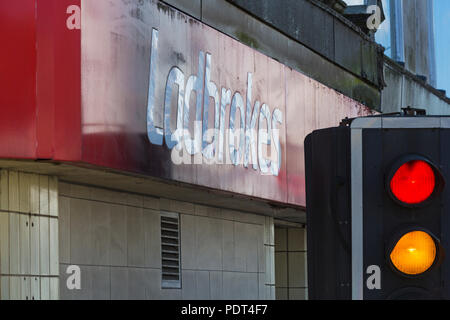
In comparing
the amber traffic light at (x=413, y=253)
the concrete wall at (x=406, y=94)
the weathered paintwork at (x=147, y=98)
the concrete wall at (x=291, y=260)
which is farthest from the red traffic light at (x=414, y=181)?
the concrete wall at (x=406, y=94)

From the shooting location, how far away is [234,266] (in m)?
16.5

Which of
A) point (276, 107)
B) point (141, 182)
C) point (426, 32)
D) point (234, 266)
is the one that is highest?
point (426, 32)

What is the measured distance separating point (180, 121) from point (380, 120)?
28.9 feet

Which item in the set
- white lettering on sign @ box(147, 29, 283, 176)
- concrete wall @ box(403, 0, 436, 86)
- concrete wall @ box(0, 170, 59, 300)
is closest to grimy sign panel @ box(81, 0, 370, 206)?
white lettering on sign @ box(147, 29, 283, 176)

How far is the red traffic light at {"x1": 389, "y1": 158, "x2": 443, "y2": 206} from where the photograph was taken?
11.4 ft

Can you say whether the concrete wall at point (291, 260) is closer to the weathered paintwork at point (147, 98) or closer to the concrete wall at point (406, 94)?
the weathered paintwork at point (147, 98)

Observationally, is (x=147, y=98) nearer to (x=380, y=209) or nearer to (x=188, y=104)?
(x=188, y=104)

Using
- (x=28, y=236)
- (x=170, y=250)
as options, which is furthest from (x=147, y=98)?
(x=170, y=250)

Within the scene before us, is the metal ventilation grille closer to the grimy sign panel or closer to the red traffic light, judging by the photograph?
the grimy sign panel

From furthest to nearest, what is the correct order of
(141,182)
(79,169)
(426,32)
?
(426,32), (141,182), (79,169)

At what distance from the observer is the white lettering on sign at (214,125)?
12148 mm

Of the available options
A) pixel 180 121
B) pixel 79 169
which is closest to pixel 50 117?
pixel 79 169

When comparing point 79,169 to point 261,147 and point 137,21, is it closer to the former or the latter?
point 137,21

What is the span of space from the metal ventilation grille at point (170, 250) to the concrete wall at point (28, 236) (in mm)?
3107
